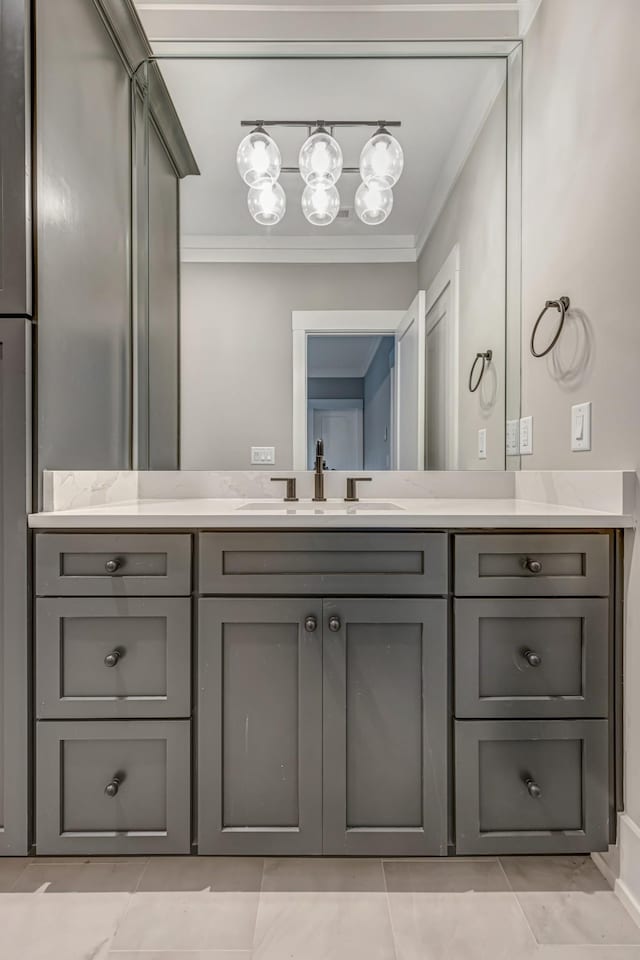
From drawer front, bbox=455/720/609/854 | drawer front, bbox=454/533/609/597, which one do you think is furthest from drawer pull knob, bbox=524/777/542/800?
drawer front, bbox=454/533/609/597

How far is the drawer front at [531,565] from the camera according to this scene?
1246 mm

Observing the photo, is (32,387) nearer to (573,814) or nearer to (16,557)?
(16,557)

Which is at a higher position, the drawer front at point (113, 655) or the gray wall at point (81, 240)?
the gray wall at point (81, 240)

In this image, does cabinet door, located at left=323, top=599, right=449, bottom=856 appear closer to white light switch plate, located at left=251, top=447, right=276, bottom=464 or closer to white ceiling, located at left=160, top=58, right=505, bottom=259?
white light switch plate, located at left=251, top=447, right=276, bottom=464

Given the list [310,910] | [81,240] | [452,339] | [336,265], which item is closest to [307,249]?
[336,265]

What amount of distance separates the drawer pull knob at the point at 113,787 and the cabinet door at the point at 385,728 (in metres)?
0.50

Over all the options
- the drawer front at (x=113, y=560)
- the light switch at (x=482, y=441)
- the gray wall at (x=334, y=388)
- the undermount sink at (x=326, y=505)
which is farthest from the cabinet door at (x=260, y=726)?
the light switch at (x=482, y=441)

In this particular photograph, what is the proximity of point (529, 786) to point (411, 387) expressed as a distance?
123cm

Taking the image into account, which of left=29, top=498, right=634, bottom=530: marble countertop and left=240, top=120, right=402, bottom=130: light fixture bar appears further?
left=240, top=120, right=402, bottom=130: light fixture bar

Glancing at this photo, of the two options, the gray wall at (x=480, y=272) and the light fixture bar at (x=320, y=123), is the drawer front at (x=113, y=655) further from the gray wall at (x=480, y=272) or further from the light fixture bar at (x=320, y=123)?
the light fixture bar at (x=320, y=123)

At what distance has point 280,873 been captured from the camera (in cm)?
127

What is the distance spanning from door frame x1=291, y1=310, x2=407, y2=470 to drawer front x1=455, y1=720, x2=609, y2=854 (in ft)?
3.45

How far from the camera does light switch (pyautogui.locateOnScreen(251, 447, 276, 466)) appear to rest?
5.98 feet

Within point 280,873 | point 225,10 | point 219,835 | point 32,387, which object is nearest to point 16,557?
point 32,387
